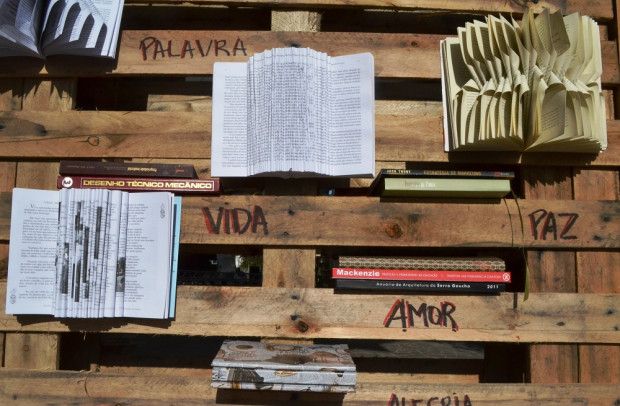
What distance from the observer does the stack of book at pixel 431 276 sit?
1.71 metres

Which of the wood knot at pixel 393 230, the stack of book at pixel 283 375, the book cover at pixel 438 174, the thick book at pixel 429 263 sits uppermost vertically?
the book cover at pixel 438 174

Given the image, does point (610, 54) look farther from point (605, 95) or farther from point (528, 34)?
point (528, 34)

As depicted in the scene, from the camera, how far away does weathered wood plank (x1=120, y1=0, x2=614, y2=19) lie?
1.89 m

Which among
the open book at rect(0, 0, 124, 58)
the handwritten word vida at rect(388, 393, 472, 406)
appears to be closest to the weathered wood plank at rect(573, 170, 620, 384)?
the handwritten word vida at rect(388, 393, 472, 406)

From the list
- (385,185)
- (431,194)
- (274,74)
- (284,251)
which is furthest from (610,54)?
(284,251)

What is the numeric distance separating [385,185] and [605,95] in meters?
0.90

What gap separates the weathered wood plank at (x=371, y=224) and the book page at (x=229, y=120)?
11cm

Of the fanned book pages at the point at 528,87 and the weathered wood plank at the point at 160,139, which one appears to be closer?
the fanned book pages at the point at 528,87

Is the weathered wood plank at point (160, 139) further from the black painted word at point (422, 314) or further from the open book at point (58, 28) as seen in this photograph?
the black painted word at point (422, 314)

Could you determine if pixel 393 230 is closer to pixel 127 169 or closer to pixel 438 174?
pixel 438 174

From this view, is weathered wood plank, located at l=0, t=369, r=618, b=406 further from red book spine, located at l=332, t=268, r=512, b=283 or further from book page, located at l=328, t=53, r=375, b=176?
book page, located at l=328, t=53, r=375, b=176

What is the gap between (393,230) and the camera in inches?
69.1

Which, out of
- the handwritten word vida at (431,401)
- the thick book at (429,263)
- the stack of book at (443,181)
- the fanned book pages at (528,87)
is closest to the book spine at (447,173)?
the stack of book at (443,181)

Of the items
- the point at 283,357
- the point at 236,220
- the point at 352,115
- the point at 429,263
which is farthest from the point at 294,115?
the point at 283,357
